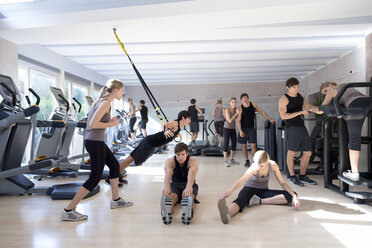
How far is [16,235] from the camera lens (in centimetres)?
231

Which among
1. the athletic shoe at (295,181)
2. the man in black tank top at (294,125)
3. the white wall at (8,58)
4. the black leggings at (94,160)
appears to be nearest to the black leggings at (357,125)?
the man in black tank top at (294,125)

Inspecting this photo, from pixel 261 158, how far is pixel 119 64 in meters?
6.39

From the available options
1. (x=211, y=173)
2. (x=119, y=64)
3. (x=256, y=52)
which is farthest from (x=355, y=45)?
(x=119, y=64)

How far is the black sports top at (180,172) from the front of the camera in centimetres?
300

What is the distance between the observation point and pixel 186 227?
8.04 ft

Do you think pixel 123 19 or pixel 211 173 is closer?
pixel 123 19

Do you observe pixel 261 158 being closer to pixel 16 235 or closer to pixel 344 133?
pixel 344 133

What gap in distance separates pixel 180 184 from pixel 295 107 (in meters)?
2.02

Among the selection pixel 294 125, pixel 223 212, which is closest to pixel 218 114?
pixel 294 125

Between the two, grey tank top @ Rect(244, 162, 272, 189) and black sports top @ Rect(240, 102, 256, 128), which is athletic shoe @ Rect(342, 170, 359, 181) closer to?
grey tank top @ Rect(244, 162, 272, 189)

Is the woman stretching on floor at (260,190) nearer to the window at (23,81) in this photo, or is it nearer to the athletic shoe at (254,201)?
the athletic shoe at (254,201)

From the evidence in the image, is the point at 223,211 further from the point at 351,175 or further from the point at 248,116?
the point at 248,116

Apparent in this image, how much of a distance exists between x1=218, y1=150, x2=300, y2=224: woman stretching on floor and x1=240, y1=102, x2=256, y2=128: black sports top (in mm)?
2364

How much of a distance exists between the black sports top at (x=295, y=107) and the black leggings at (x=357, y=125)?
873mm
